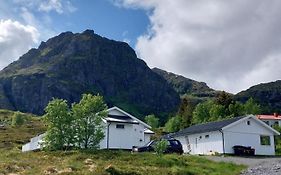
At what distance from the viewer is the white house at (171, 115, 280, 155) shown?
5394 cm

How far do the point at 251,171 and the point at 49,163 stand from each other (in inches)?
579

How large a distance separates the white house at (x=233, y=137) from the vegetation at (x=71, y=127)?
16.8 metres

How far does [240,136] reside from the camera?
182 ft

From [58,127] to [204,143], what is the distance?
→ 2138cm

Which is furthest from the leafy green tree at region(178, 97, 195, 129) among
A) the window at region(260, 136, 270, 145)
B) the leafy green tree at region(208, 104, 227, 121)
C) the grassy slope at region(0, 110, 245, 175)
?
the grassy slope at region(0, 110, 245, 175)

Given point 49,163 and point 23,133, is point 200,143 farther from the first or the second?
point 23,133

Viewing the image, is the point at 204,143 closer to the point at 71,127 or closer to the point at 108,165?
the point at 71,127

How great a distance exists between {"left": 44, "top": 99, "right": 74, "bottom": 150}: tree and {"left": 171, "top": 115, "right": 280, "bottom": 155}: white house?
64.1 feet

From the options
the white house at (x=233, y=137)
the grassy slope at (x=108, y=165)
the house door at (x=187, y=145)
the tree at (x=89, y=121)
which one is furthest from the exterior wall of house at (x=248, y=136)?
the grassy slope at (x=108, y=165)

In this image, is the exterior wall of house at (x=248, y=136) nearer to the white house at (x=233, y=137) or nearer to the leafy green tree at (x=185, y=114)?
the white house at (x=233, y=137)

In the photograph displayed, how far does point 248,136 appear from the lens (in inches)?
2212

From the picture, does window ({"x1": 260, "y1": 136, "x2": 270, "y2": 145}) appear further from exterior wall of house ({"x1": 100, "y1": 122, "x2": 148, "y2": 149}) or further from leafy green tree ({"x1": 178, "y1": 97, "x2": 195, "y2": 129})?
leafy green tree ({"x1": 178, "y1": 97, "x2": 195, "y2": 129})

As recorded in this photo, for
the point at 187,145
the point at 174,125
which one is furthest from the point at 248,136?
the point at 174,125

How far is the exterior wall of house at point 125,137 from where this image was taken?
187 feet
